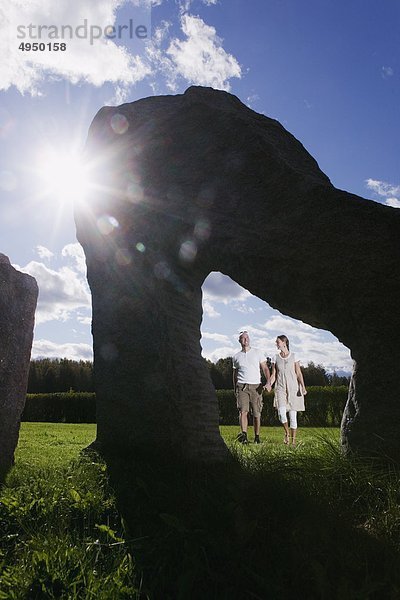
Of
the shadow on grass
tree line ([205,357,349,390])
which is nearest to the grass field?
the shadow on grass

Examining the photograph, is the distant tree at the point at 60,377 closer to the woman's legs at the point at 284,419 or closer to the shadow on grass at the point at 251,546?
the woman's legs at the point at 284,419

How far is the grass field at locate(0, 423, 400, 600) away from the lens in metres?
2.93

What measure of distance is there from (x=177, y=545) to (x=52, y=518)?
1.18m

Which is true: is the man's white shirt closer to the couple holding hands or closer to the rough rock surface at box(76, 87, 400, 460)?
the couple holding hands

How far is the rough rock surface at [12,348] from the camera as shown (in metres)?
5.61

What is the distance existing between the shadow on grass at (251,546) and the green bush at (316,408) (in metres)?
16.1

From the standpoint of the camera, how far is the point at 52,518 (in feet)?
13.2

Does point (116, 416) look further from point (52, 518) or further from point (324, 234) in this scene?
point (324, 234)

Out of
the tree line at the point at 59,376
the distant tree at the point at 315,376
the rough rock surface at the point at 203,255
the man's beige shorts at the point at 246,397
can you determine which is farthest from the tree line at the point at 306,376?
the rough rock surface at the point at 203,255

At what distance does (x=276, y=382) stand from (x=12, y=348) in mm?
5818

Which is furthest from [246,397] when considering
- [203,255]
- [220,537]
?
[220,537]

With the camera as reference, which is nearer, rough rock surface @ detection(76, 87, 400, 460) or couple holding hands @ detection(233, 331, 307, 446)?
rough rock surface @ detection(76, 87, 400, 460)

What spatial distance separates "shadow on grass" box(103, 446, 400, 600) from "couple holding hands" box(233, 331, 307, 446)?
5.57 metres

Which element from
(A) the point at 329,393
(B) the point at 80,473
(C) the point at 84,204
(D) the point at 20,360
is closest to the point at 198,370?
(B) the point at 80,473
